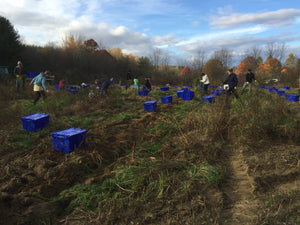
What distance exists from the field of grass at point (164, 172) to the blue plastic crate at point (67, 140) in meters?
0.13

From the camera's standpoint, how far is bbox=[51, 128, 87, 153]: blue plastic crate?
3.79 metres

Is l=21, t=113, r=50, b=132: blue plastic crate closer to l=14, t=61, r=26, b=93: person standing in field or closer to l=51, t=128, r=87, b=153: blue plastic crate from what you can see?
l=51, t=128, r=87, b=153: blue plastic crate

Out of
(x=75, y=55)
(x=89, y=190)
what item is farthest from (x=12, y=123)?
(x=75, y=55)

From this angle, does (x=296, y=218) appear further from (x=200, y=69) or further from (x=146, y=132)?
(x=200, y=69)

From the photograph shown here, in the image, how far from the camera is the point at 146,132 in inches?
209

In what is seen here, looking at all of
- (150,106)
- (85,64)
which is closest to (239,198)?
(150,106)

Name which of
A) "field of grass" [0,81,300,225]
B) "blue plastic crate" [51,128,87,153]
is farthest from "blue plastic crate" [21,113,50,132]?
"blue plastic crate" [51,128,87,153]

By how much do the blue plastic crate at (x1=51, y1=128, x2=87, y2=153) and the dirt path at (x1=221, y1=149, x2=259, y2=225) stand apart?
2.67 m

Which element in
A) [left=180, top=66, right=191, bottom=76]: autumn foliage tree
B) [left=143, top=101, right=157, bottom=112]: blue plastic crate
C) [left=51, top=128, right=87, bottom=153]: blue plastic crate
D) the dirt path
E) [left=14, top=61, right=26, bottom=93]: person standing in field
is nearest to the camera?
the dirt path

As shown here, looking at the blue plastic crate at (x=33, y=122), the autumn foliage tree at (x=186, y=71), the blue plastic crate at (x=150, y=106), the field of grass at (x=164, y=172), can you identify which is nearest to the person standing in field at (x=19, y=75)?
the field of grass at (x=164, y=172)

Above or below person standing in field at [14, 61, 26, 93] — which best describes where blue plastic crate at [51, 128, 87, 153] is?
below

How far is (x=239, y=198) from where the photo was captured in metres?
2.76

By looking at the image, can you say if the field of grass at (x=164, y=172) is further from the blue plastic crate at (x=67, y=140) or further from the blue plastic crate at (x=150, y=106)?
the blue plastic crate at (x=150, y=106)

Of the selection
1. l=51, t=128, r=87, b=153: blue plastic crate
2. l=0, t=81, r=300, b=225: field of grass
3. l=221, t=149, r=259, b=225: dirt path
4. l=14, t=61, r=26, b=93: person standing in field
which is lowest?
l=221, t=149, r=259, b=225: dirt path
